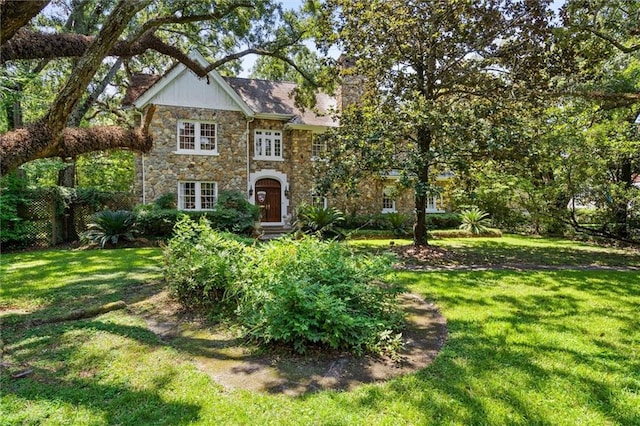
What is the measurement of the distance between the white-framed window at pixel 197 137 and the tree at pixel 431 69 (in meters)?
8.19

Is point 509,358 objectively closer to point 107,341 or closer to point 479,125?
point 107,341

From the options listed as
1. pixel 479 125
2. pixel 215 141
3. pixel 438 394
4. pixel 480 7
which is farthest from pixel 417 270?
pixel 215 141

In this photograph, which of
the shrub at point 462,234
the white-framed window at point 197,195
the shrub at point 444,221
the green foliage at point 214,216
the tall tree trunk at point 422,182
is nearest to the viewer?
the tall tree trunk at point 422,182


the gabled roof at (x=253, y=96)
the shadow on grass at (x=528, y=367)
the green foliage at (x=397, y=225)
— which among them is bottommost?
the shadow on grass at (x=528, y=367)

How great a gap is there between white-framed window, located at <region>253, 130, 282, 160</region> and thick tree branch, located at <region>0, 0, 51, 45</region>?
15.1 metres

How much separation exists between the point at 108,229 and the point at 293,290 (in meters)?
10.7

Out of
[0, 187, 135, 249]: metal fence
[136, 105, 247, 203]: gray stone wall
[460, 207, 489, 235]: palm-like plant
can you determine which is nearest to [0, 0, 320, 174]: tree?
[0, 187, 135, 249]: metal fence

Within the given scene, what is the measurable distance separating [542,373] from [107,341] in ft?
14.2

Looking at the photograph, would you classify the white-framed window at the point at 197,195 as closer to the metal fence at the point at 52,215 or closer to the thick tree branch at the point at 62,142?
the metal fence at the point at 52,215

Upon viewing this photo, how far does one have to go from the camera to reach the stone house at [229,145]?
1631cm

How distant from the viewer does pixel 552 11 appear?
388 inches

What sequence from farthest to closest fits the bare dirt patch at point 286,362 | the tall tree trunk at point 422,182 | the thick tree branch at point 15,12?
the tall tree trunk at point 422,182 → the bare dirt patch at point 286,362 → the thick tree branch at point 15,12

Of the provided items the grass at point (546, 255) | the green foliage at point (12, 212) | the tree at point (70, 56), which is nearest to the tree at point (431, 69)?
the grass at point (546, 255)

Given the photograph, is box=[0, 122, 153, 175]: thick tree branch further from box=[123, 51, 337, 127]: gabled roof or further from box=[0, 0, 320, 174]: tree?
box=[123, 51, 337, 127]: gabled roof
